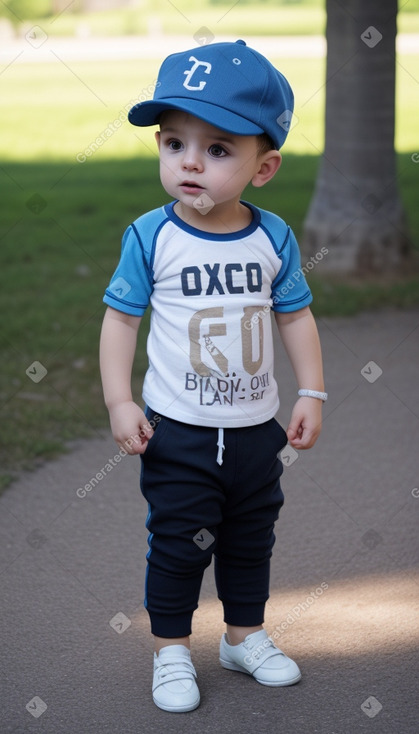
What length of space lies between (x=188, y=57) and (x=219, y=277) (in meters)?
0.53

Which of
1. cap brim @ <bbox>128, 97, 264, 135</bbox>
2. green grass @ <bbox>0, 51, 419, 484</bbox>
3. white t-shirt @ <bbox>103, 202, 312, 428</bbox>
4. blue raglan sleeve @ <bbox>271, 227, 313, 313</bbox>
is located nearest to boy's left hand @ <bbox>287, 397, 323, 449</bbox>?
white t-shirt @ <bbox>103, 202, 312, 428</bbox>

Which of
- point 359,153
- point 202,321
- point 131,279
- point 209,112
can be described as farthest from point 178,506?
point 359,153

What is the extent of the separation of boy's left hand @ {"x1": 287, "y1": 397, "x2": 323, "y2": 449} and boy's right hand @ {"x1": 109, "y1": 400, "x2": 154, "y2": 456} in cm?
39

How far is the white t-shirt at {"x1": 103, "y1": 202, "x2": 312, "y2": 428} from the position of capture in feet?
8.04

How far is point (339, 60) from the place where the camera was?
21.2 ft

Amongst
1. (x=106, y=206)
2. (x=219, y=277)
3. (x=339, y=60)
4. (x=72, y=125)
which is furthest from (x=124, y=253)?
(x=72, y=125)

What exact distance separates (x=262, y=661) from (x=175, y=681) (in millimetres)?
262

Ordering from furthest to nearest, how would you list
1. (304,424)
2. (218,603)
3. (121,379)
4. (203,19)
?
(203,19) < (218,603) < (304,424) < (121,379)

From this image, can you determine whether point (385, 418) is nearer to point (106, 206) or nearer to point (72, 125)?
point (106, 206)

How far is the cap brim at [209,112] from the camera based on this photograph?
90.5 inches

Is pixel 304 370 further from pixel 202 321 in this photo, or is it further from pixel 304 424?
pixel 202 321

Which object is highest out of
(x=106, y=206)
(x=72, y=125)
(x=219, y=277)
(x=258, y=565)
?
(x=219, y=277)

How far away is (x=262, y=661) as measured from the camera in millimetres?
2707

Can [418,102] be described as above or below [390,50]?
below
